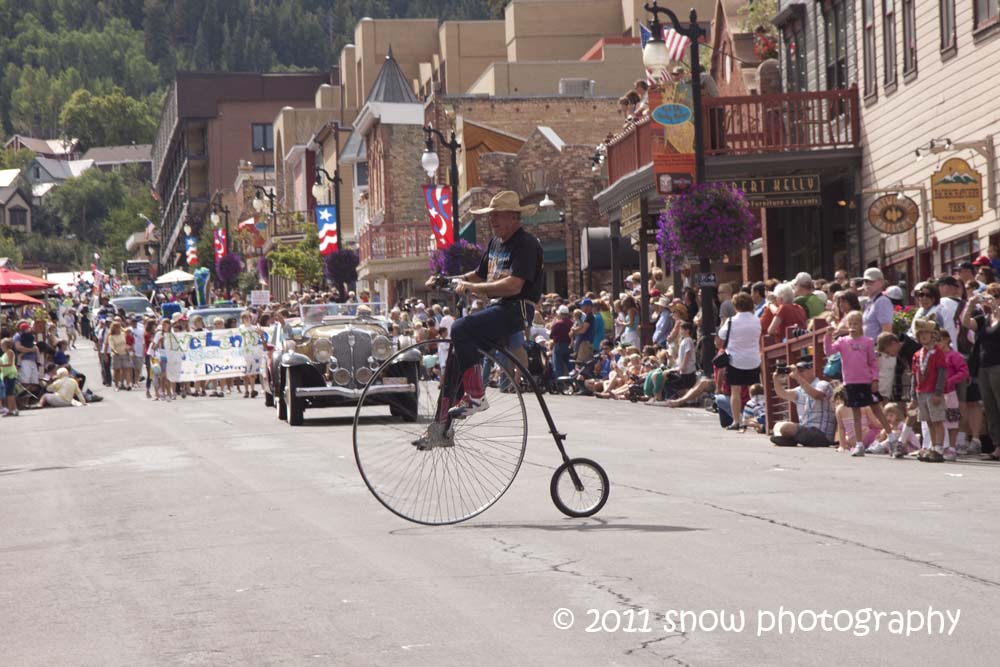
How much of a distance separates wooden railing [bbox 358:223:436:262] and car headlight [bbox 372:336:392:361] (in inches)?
1605

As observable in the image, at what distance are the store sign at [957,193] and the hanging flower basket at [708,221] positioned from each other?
15.5ft

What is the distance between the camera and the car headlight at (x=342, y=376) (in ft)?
80.5

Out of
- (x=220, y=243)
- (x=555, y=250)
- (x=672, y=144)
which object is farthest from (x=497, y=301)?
(x=220, y=243)

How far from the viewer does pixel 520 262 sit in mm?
11273

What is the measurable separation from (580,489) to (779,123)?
69.6 feet

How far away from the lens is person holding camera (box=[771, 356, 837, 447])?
1964 centimetres

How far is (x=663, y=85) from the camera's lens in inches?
1302

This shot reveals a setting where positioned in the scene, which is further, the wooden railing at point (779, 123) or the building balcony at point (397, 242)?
the building balcony at point (397, 242)

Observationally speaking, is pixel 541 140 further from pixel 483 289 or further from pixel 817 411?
pixel 483 289

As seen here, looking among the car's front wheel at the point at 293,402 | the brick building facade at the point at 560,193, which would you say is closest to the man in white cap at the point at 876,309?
the car's front wheel at the point at 293,402

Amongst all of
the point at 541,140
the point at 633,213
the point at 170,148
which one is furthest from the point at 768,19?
the point at 170,148

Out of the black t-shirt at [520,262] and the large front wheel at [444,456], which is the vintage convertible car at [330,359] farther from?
the black t-shirt at [520,262]

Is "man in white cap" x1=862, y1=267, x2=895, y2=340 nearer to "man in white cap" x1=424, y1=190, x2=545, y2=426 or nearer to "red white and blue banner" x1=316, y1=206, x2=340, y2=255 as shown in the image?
"man in white cap" x1=424, y1=190, x2=545, y2=426

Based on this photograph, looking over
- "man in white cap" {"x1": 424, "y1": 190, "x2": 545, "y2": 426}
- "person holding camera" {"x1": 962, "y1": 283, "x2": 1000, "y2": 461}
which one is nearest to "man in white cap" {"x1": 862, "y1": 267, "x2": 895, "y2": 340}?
"person holding camera" {"x1": 962, "y1": 283, "x2": 1000, "y2": 461}
